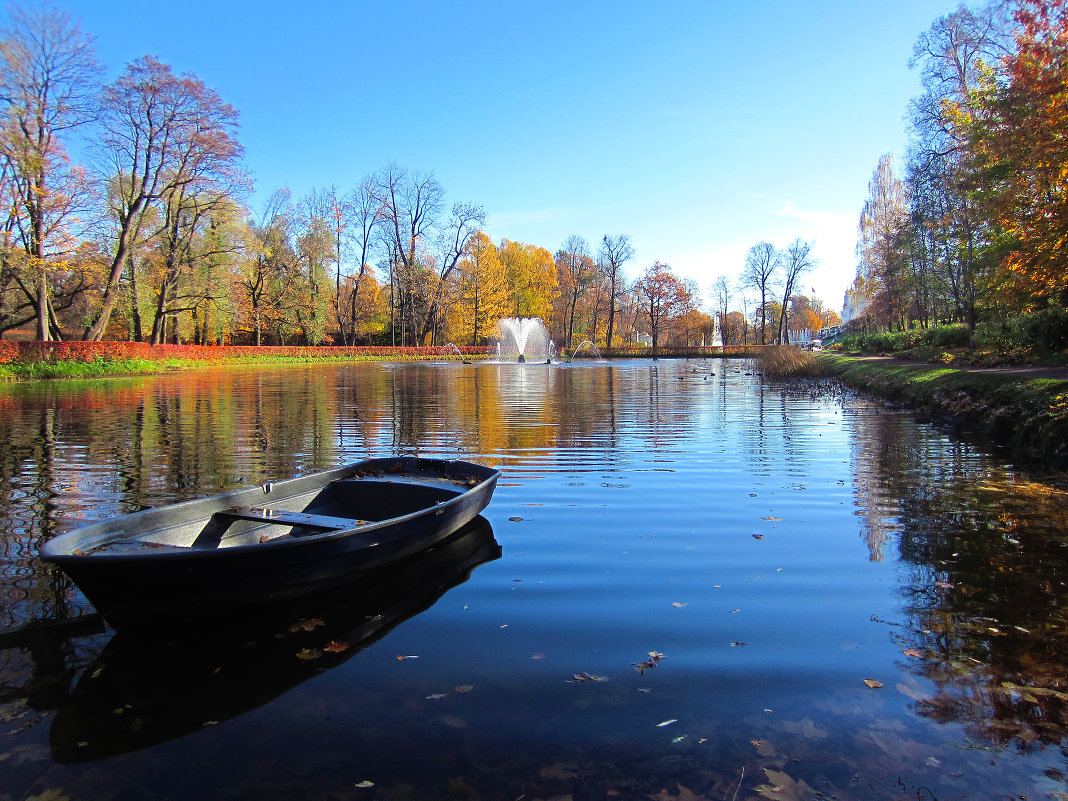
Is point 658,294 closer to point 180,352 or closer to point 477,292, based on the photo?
point 477,292

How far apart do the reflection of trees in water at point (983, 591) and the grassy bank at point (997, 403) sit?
6.57 ft

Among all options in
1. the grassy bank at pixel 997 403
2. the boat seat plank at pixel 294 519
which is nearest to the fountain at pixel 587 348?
the grassy bank at pixel 997 403

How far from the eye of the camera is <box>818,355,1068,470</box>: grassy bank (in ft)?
36.6

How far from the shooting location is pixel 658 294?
256 feet

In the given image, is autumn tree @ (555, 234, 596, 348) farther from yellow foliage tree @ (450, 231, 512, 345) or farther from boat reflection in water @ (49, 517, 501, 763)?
boat reflection in water @ (49, 517, 501, 763)

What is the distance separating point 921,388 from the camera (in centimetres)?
1892

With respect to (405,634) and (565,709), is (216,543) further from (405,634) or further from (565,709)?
(565,709)

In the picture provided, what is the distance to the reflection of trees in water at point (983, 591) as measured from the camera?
3641 millimetres

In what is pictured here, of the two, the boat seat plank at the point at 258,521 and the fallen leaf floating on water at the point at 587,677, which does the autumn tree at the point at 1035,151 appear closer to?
the fallen leaf floating on water at the point at 587,677

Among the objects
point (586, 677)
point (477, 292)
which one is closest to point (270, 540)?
point (586, 677)

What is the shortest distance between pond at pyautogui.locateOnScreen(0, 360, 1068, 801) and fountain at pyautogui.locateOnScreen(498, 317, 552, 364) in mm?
50128

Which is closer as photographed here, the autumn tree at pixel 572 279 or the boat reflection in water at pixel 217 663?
the boat reflection in water at pixel 217 663

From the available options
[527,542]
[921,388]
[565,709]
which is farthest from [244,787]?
[921,388]

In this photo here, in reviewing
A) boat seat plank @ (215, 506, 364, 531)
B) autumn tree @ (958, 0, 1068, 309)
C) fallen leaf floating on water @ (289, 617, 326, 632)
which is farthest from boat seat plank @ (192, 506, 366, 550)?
autumn tree @ (958, 0, 1068, 309)
